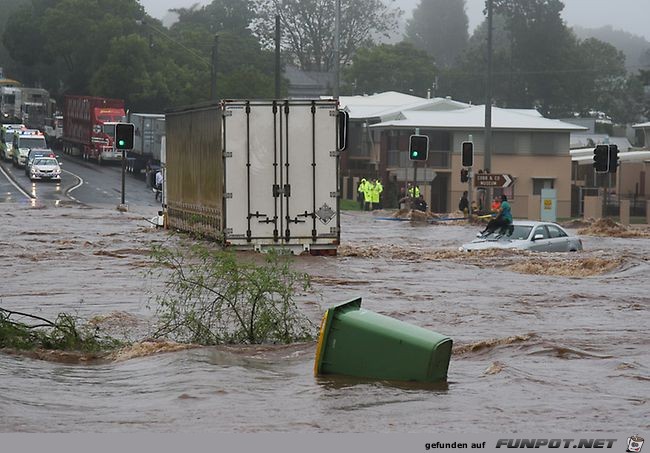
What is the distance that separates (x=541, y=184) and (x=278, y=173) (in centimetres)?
4635

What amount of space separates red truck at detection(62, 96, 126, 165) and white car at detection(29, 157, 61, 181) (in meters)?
9.39

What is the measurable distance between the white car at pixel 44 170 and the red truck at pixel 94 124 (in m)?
9.39

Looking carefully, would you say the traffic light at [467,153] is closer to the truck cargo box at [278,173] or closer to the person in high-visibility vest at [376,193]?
the person in high-visibility vest at [376,193]

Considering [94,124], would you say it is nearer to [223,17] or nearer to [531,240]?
[531,240]

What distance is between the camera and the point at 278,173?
90.6 feet

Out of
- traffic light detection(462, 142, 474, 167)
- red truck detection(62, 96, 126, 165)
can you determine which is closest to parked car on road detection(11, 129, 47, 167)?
red truck detection(62, 96, 126, 165)

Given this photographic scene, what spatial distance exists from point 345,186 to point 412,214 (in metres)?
30.2

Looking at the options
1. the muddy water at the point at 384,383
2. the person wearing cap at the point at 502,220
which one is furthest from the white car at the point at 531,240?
the muddy water at the point at 384,383

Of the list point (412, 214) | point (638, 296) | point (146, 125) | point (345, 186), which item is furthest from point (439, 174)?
point (638, 296)

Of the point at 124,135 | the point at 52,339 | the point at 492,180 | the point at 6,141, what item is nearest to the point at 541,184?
the point at 492,180

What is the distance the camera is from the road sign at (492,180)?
45.3m

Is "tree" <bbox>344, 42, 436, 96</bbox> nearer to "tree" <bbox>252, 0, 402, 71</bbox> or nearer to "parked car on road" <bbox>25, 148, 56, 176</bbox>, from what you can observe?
"tree" <bbox>252, 0, 402, 71</bbox>

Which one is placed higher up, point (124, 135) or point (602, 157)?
point (124, 135)

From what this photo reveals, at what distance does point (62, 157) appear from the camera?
92812mm
